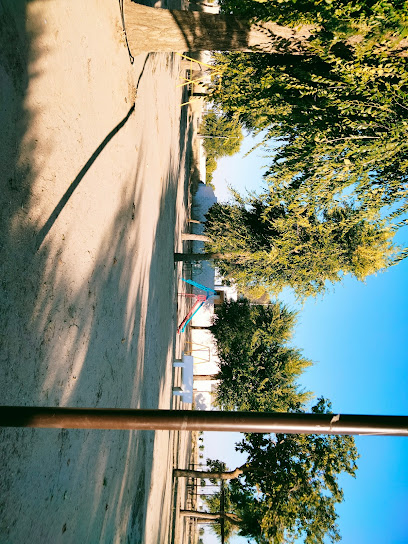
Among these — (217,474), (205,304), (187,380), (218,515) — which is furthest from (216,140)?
(218,515)

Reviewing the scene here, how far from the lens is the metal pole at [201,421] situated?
185 centimetres

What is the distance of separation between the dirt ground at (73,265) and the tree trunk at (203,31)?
2.29 ft

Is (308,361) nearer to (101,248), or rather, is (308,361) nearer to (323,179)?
(323,179)

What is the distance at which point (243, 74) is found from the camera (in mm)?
8414

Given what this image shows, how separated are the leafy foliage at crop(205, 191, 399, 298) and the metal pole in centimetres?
999

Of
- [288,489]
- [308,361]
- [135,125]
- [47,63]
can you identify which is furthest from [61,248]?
[308,361]

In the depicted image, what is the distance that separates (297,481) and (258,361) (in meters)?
7.32

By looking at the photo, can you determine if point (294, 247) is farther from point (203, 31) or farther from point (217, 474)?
point (217, 474)

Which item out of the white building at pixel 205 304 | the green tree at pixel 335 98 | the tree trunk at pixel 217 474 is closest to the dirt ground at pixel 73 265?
the green tree at pixel 335 98

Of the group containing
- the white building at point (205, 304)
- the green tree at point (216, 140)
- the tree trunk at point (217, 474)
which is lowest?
the tree trunk at point (217, 474)

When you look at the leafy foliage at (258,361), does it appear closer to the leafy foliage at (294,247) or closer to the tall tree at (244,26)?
the leafy foliage at (294,247)

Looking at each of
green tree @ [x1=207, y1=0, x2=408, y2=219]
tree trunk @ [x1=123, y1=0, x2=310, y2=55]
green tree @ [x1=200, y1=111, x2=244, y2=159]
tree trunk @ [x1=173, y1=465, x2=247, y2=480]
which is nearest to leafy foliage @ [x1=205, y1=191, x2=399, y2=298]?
green tree @ [x1=207, y1=0, x2=408, y2=219]

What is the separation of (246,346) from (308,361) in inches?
136

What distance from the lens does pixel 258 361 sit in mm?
17938
